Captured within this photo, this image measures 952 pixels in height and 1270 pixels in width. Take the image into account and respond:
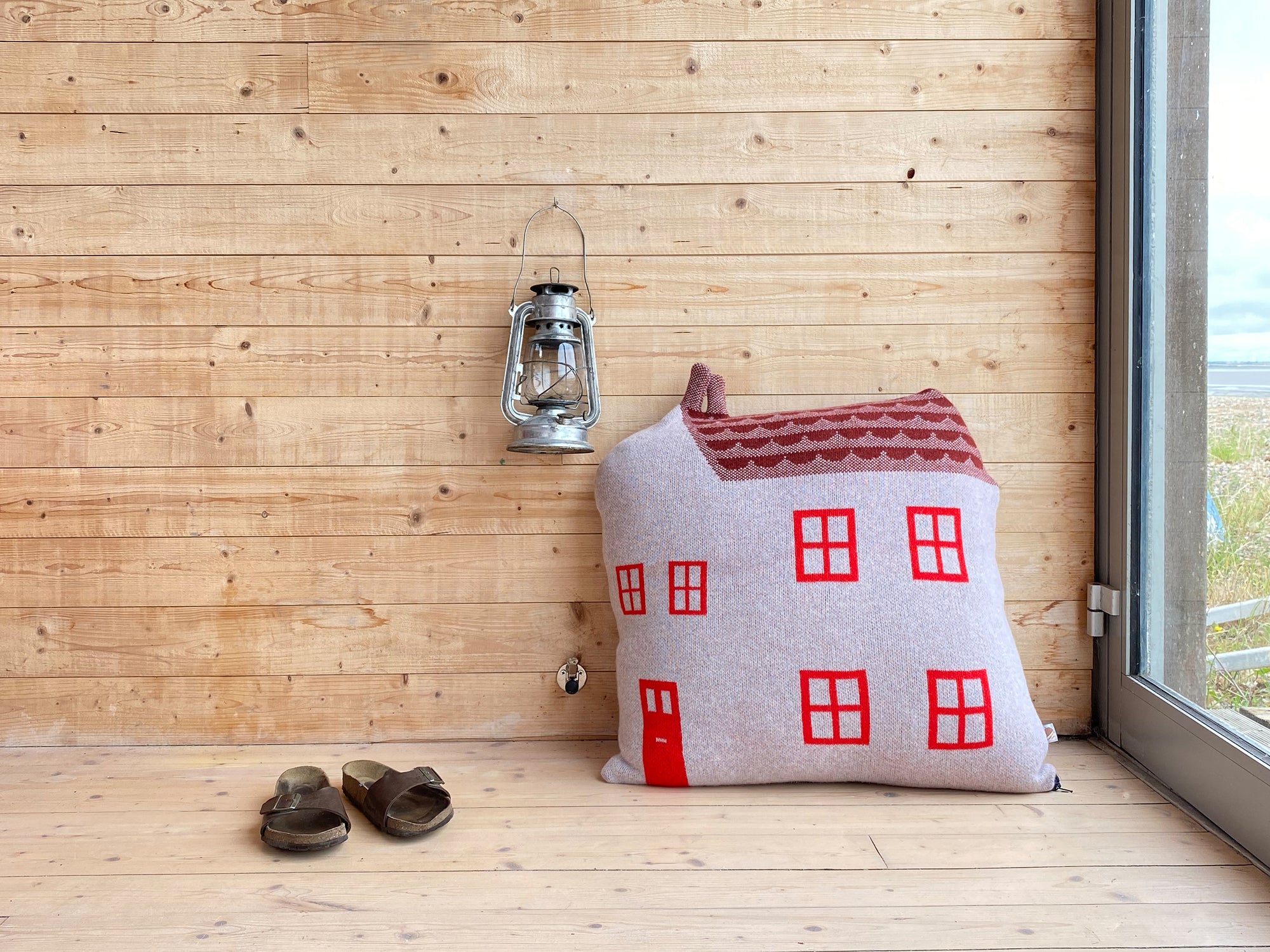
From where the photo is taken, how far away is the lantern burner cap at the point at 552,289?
1.54 meters

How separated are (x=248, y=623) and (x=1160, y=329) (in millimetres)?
1669

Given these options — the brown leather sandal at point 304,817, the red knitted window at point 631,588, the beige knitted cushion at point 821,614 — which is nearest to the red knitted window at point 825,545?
the beige knitted cushion at point 821,614

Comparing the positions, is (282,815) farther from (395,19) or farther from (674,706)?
(395,19)

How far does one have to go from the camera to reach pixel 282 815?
4.22 ft

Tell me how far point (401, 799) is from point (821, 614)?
27.3 inches

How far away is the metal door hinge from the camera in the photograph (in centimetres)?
161

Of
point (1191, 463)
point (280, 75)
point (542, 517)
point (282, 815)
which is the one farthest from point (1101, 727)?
point (280, 75)

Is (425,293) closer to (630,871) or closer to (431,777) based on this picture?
(431,777)

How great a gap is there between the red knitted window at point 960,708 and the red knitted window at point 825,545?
0.20 m

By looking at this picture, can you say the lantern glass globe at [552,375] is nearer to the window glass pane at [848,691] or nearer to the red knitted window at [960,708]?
the window glass pane at [848,691]

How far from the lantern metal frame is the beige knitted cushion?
0.43 feet

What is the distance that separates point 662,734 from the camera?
142 centimetres

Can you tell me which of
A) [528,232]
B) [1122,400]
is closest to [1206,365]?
[1122,400]

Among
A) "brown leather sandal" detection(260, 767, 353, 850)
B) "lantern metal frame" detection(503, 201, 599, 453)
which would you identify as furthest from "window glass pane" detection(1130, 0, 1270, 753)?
"brown leather sandal" detection(260, 767, 353, 850)
